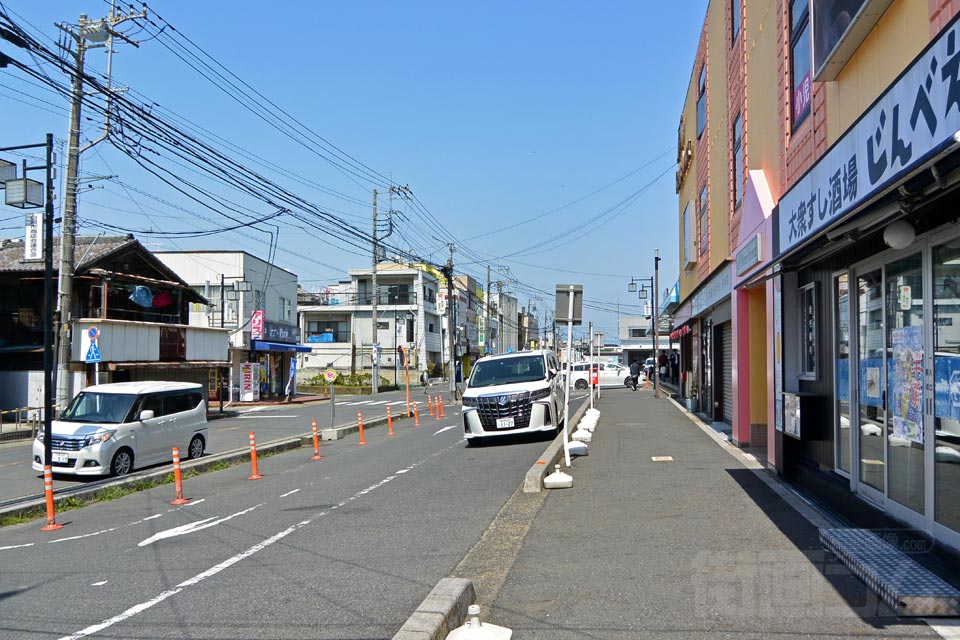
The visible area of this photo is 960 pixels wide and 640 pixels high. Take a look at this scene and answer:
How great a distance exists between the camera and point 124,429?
1574cm

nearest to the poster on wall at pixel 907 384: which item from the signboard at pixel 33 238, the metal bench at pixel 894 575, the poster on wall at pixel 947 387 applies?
the poster on wall at pixel 947 387

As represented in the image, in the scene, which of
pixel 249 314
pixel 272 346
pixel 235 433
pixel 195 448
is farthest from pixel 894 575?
pixel 249 314

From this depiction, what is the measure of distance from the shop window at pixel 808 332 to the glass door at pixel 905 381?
2.43 meters

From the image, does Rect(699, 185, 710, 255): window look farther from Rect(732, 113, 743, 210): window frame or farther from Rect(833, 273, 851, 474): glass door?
Rect(833, 273, 851, 474): glass door

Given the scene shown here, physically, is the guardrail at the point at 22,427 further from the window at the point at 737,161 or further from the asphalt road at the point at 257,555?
the window at the point at 737,161

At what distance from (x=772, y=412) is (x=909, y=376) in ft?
16.2

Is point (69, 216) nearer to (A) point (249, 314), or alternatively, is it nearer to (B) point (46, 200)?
(B) point (46, 200)

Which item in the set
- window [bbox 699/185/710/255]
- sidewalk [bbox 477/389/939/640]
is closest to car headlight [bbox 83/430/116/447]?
sidewalk [bbox 477/389/939/640]

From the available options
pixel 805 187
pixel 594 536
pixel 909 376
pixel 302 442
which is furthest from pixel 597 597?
pixel 302 442

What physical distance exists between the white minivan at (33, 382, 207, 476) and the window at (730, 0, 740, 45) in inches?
552

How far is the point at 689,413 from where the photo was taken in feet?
81.4

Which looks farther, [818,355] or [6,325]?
[6,325]

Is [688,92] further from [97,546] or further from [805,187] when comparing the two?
[97,546]

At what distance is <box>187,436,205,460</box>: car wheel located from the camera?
18.0 metres
